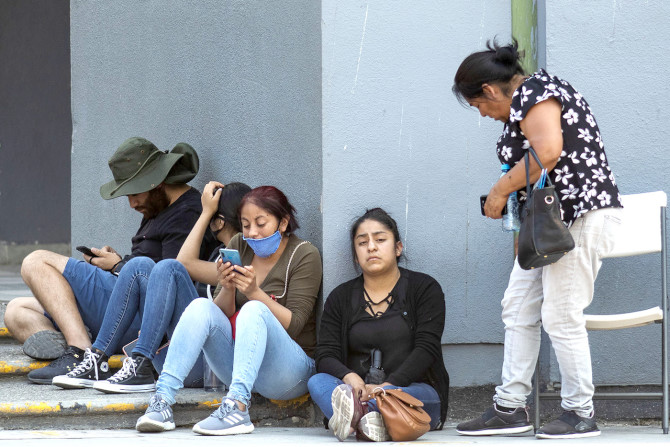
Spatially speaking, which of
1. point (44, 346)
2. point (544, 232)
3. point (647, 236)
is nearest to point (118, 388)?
point (44, 346)

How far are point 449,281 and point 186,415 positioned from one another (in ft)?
4.46

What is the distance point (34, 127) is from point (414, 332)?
636cm

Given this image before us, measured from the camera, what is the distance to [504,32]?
444cm

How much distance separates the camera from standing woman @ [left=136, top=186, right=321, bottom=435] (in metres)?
3.87

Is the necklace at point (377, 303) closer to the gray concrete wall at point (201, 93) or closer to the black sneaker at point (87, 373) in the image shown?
the gray concrete wall at point (201, 93)

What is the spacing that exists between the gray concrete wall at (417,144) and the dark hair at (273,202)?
0.17m

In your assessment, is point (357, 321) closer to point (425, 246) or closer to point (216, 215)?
point (425, 246)

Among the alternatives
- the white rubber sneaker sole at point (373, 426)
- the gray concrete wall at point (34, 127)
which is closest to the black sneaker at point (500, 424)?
the white rubber sneaker sole at point (373, 426)

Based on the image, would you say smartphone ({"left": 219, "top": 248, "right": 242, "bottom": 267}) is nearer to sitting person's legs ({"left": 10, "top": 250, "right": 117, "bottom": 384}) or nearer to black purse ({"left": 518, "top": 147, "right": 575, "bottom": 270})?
sitting person's legs ({"left": 10, "top": 250, "right": 117, "bottom": 384})

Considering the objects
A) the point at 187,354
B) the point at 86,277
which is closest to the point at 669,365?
the point at 187,354

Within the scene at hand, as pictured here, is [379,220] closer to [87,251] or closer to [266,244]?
[266,244]

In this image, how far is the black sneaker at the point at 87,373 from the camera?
4383mm

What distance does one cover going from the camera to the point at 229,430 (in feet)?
12.5

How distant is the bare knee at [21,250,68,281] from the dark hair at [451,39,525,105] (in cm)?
233
